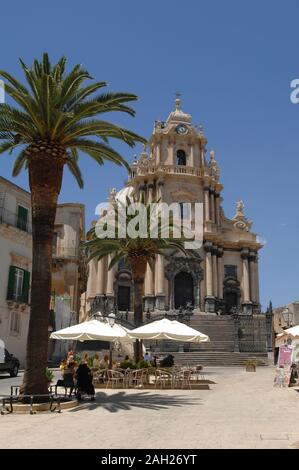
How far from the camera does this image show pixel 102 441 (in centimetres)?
811

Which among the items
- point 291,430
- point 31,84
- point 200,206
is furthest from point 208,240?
point 291,430

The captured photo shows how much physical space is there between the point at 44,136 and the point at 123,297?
115ft

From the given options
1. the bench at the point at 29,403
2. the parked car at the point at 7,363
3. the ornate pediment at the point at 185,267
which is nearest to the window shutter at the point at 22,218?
the parked car at the point at 7,363

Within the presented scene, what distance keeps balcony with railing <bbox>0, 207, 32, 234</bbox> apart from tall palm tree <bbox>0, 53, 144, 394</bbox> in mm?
16548

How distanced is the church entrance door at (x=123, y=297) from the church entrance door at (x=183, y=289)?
4.58 metres

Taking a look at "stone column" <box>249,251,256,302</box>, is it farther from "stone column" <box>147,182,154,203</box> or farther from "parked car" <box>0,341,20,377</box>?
"parked car" <box>0,341,20,377</box>

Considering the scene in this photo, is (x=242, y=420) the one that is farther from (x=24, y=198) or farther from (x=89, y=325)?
(x=24, y=198)

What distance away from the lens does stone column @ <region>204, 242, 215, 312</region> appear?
46688 millimetres

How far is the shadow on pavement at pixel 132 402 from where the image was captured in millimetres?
12930

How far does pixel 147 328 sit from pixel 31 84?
10.3 m

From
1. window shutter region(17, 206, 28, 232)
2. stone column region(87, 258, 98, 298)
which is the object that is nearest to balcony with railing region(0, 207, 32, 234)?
window shutter region(17, 206, 28, 232)

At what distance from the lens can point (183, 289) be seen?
48.0 metres

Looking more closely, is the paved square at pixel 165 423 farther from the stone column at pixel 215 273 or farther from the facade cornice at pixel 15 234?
the stone column at pixel 215 273

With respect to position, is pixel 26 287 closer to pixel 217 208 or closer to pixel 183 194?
pixel 183 194
